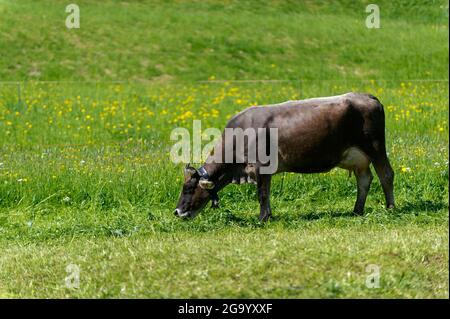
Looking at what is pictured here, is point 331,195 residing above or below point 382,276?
below

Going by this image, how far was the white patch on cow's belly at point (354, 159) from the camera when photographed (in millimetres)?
11461

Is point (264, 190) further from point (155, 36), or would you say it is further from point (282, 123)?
point (155, 36)

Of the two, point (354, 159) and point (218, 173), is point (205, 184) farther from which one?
point (354, 159)

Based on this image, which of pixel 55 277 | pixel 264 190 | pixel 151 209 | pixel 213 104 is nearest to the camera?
pixel 55 277

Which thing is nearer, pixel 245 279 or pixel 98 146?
pixel 245 279

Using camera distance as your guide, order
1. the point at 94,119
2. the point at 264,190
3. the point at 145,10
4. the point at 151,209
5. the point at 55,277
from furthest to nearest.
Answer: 1. the point at 145,10
2. the point at 94,119
3. the point at 151,209
4. the point at 264,190
5. the point at 55,277

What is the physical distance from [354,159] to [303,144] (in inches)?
29.9

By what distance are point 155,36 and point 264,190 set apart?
23.7m

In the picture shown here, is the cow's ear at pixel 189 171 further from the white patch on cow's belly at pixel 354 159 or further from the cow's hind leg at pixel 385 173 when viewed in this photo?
the cow's hind leg at pixel 385 173

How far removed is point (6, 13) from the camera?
35438 millimetres

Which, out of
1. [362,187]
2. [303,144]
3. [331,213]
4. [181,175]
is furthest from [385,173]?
[181,175]

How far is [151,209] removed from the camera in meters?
12.4

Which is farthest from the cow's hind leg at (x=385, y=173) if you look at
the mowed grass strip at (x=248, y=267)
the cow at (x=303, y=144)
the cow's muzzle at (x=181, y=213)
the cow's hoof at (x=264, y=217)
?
the cow's muzzle at (x=181, y=213)
